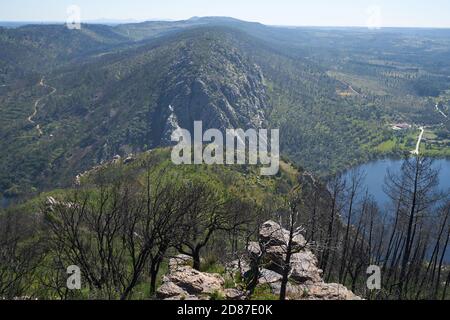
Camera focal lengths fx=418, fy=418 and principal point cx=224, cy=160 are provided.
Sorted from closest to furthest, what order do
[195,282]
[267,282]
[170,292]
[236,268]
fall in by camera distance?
[170,292], [195,282], [267,282], [236,268]

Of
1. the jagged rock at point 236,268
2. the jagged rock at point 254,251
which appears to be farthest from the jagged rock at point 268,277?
the jagged rock at point 236,268

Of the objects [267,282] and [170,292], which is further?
[267,282]

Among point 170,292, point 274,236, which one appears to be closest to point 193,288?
point 170,292

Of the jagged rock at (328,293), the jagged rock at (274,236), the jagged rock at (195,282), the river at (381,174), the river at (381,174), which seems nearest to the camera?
the jagged rock at (328,293)

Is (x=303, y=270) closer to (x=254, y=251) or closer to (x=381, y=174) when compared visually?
(x=254, y=251)

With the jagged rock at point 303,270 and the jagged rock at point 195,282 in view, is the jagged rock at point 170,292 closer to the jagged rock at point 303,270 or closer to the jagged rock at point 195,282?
the jagged rock at point 195,282

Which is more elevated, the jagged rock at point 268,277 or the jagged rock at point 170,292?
the jagged rock at point 170,292

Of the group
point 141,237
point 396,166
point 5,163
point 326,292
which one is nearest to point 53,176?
point 5,163

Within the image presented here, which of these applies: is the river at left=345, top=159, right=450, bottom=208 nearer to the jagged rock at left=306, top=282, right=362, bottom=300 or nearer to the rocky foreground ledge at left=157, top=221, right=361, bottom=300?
the rocky foreground ledge at left=157, top=221, right=361, bottom=300

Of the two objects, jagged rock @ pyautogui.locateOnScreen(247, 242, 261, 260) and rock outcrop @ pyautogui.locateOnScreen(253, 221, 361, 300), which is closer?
rock outcrop @ pyautogui.locateOnScreen(253, 221, 361, 300)

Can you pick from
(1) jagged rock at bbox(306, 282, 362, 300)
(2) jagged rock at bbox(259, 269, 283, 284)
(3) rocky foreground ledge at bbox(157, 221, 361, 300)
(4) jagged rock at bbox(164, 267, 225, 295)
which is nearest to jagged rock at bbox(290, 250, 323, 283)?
(3) rocky foreground ledge at bbox(157, 221, 361, 300)

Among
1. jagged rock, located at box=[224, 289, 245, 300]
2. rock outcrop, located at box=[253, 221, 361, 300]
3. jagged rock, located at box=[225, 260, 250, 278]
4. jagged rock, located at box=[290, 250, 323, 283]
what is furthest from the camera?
jagged rock, located at box=[225, 260, 250, 278]

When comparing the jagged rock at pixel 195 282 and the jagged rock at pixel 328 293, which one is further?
the jagged rock at pixel 195 282
